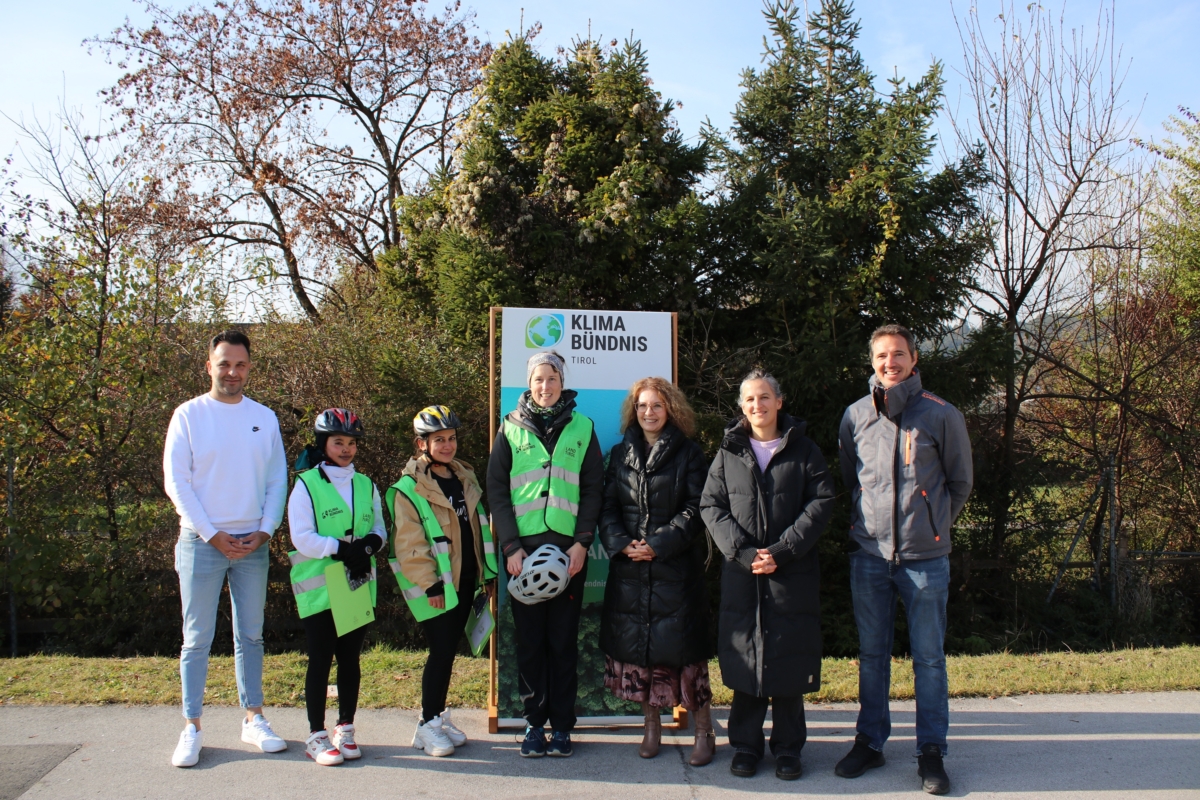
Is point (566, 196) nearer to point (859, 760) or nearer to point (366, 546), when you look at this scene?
point (366, 546)

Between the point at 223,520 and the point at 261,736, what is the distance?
1.15m

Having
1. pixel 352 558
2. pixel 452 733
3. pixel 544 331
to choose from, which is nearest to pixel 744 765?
pixel 452 733

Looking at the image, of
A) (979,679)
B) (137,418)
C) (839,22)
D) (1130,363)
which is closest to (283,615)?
(137,418)

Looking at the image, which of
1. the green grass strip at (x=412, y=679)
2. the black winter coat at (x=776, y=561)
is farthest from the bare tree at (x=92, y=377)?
the black winter coat at (x=776, y=561)

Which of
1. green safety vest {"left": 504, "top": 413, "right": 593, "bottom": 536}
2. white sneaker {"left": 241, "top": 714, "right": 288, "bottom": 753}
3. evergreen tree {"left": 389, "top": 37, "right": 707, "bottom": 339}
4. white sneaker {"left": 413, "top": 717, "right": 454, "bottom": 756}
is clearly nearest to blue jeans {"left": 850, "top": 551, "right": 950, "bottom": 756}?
green safety vest {"left": 504, "top": 413, "right": 593, "bottom": 536}

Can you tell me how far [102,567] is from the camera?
27.0ft

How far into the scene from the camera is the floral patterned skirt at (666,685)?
14.6ft

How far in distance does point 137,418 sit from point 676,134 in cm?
628

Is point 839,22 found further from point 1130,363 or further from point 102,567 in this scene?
point 102,567

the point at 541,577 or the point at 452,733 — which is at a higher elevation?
the point at 541,577

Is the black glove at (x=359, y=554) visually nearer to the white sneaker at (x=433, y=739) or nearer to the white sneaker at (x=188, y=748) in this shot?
the white sneaker at (x=433, y=739)

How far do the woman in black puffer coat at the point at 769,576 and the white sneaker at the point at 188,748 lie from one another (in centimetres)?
270

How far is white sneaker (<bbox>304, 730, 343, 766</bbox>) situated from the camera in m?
4.25

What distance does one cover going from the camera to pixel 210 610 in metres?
4.41
